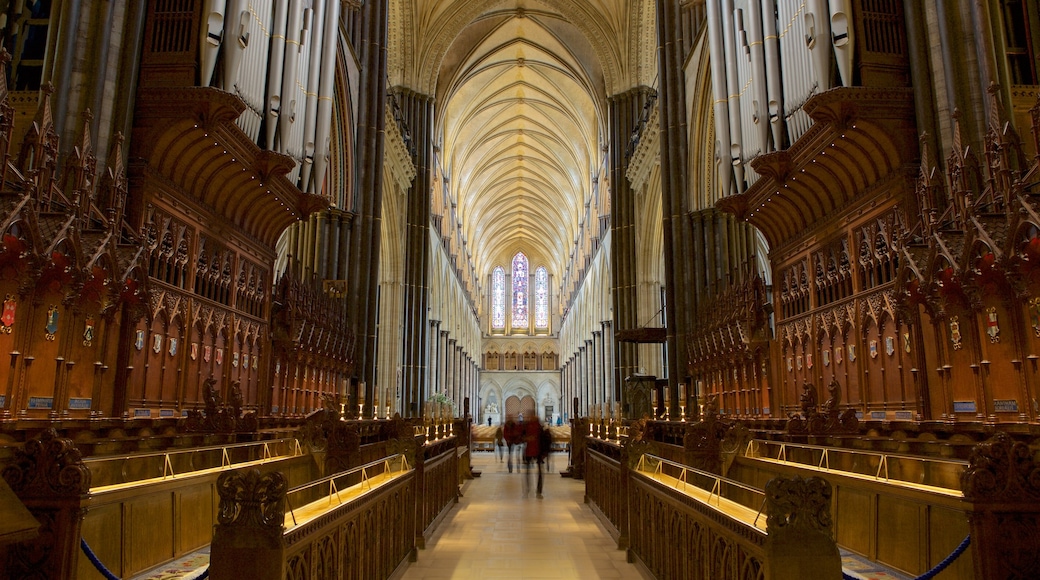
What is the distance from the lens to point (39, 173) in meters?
6.49

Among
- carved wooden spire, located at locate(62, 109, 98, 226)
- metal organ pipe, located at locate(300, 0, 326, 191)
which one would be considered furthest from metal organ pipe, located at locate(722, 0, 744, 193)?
carved wooden spire, located at locate(62, 109, 98, 226)

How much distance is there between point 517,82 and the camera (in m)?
36.6

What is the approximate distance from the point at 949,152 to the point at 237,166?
9.05 metres

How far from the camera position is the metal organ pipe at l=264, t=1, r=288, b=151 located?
1047cm

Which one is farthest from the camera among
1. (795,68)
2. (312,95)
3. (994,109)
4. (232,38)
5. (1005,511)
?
(312,95)

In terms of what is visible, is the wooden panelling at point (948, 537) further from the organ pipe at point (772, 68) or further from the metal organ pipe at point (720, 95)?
the metal organ pipe at point (720, 95)

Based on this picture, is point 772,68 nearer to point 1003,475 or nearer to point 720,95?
point 720,95

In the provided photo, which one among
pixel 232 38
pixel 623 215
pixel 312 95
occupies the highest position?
pixel 623 215

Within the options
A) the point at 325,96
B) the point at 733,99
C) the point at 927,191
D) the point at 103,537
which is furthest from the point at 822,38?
the point at 103,537

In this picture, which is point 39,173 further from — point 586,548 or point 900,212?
point 900,212

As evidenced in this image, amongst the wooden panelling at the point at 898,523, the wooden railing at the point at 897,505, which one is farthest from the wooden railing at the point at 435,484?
the wooden panelling at the point at 898,523

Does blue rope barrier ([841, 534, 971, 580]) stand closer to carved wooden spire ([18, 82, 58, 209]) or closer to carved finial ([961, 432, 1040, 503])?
carved finial ([961, 432, 1040, 503])

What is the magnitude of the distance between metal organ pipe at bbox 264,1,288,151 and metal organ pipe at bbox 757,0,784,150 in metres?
7.53

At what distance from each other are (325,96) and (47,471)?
10441 millimetres
